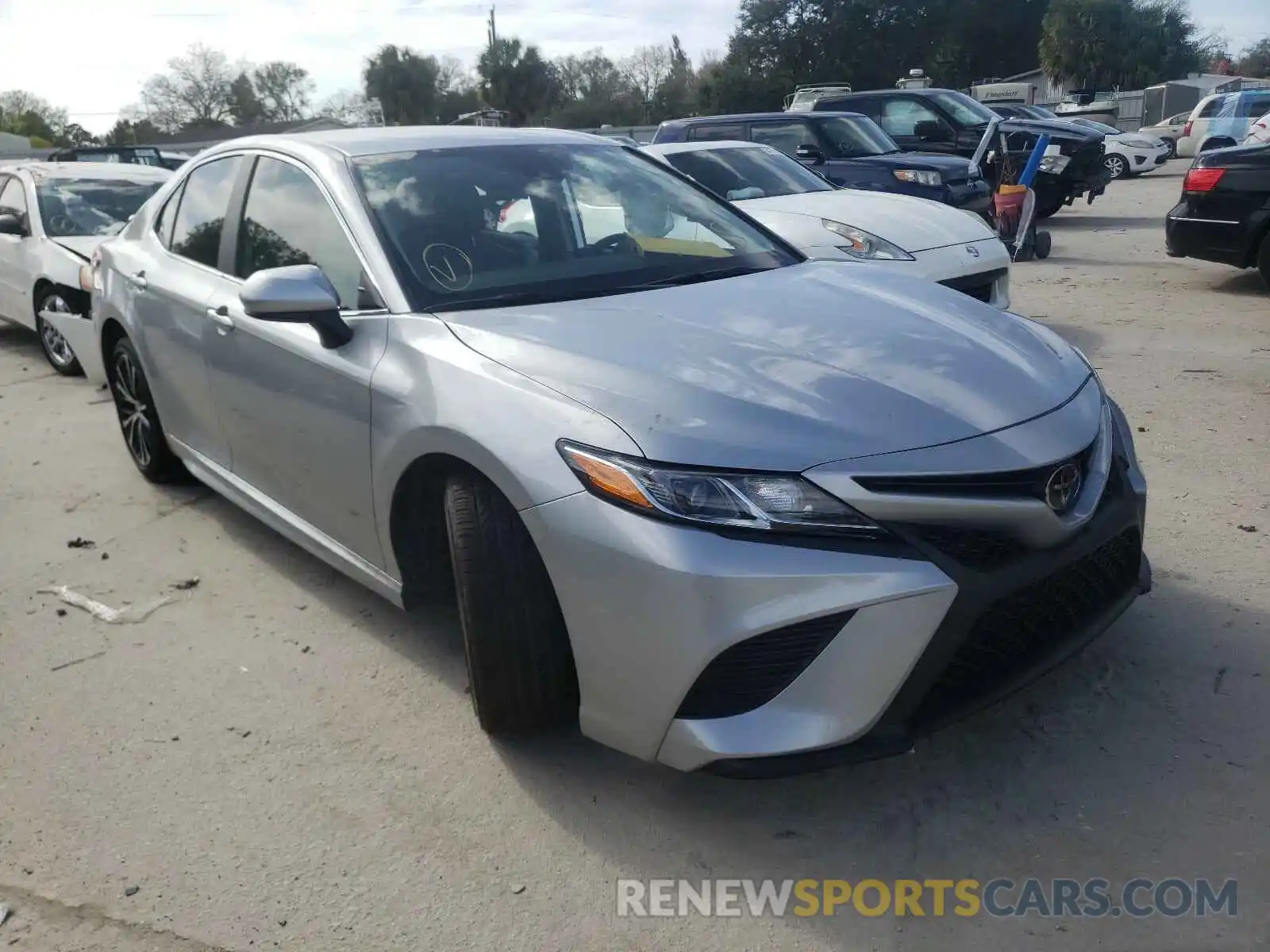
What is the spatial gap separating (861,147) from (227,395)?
9.03m

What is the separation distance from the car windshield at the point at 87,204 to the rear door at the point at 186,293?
4.15 meters

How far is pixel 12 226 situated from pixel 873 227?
6.19 metres

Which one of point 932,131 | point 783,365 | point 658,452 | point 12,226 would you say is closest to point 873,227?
point 783,365

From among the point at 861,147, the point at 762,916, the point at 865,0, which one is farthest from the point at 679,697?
the point at 865,0

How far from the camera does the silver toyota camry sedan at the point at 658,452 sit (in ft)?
7.34

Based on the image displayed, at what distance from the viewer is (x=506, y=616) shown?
2.59 m

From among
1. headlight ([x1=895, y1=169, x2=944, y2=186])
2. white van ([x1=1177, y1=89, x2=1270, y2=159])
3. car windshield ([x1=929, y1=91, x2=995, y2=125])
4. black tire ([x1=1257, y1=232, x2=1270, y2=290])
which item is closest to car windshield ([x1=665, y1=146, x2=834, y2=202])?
headlight ([x1=895, y1=169, x2=944, y2=186])

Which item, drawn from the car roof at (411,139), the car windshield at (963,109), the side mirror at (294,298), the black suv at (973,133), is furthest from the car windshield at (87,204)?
the car windshield at (963,109)

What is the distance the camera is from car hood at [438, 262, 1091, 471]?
2352mm

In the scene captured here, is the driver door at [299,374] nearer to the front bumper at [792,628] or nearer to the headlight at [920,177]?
the front bumper at [792,628]

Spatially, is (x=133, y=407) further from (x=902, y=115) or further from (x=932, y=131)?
(x=902, y=115)

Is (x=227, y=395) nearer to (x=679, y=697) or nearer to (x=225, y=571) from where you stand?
(x=225, y=571)

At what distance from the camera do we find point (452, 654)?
350 cm

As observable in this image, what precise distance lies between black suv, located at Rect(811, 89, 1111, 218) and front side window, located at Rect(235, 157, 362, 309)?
1164 centimetres
